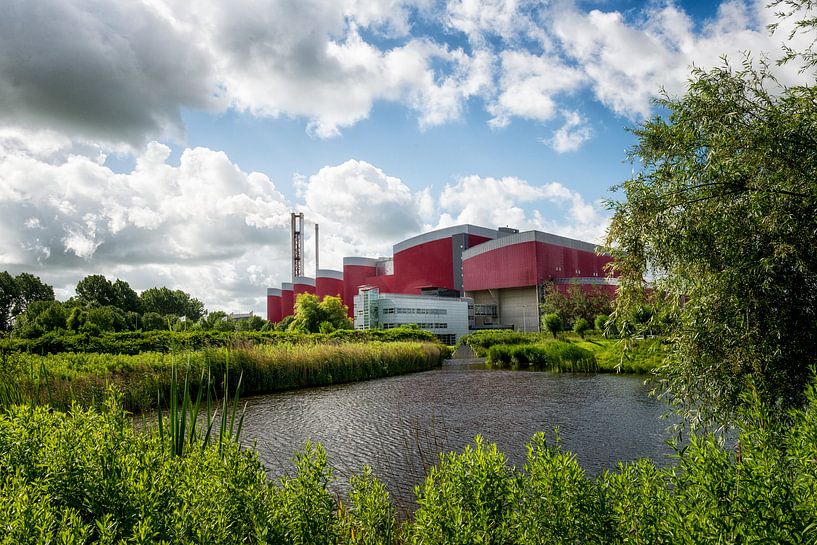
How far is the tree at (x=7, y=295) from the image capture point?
236ft

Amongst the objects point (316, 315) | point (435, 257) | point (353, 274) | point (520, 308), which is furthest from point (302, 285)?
point (520, 308)

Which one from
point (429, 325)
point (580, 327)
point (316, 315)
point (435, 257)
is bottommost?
point (429, 325)

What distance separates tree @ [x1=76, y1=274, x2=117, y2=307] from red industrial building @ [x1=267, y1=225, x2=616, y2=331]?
128 feet

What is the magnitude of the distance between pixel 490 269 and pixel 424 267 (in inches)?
531

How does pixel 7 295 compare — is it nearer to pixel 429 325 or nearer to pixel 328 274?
pixel 328 274

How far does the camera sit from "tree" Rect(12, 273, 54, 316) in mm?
73931

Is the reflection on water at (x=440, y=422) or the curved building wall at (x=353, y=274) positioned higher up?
the curved building wall at (x=353, y=274)

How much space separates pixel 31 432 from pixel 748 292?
24.8 feet

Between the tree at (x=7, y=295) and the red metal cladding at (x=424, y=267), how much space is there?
5890cm

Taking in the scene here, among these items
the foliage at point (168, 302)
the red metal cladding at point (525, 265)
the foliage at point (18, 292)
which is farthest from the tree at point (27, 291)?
the red metal cladding at point (525, 265)

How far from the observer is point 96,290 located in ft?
257

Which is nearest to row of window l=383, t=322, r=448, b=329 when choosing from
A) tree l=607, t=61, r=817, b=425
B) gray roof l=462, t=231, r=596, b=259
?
gray roof l=462, t=231, r=596, b=259

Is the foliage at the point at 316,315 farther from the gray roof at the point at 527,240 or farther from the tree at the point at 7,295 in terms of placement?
the tree at the point at 7,295

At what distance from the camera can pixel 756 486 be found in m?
2.37
